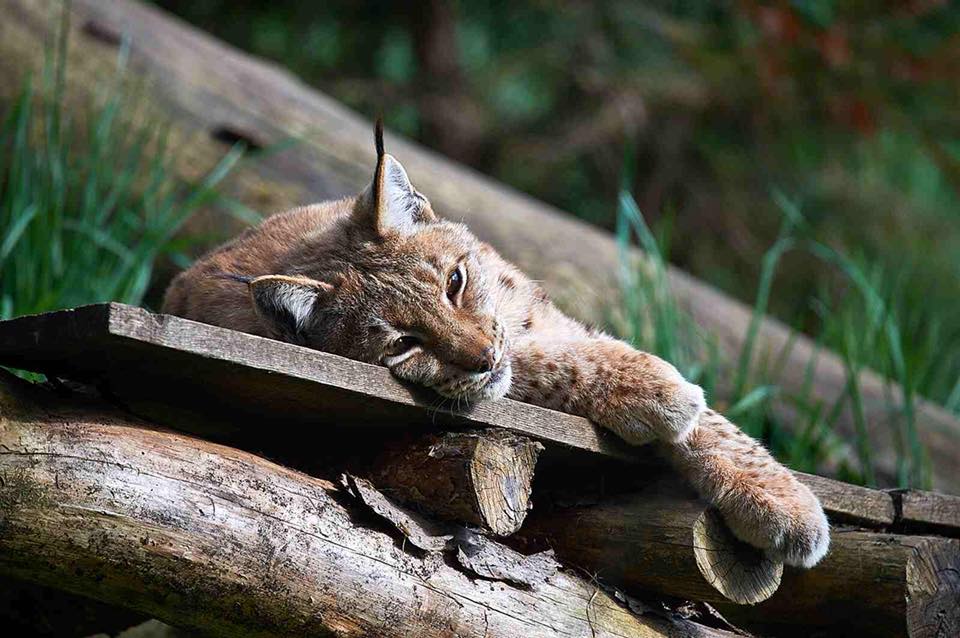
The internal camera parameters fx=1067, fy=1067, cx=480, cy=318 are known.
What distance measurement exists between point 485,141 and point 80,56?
3704mm

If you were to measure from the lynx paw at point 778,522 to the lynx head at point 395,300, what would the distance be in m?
0.59

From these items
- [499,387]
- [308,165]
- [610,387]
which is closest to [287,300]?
[499,387]

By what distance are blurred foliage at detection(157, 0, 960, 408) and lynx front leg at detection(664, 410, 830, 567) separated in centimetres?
515

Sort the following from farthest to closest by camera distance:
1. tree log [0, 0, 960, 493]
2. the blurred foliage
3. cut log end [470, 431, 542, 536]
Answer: the blurred foliage → tree log [0, 0, 960, 493] → cut log end [470, 431, 542, 536]

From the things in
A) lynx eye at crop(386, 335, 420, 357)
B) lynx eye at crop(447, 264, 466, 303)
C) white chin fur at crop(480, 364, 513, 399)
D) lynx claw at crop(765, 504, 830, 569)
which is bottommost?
lynx claw at crop(765, 504, 830, 569)

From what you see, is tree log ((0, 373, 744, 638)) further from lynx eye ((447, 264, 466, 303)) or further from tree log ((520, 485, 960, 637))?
lynx eye ((447, 264, 466, 303))

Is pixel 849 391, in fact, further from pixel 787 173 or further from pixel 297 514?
pixel 787 173

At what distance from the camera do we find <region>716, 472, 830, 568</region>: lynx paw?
2.35 meters

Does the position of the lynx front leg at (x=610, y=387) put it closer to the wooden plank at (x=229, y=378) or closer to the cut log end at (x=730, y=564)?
the wooden plank at (x=229, y=378)

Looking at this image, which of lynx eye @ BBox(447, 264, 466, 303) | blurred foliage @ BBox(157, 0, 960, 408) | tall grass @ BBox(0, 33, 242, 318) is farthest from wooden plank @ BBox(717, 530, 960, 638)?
blurred foliage @ BBox(157, 0, 960, 408)

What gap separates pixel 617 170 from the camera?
8.35 m

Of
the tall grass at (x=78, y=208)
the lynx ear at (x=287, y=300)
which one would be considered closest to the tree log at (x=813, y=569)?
the lynx ear at (x=287, y=300)

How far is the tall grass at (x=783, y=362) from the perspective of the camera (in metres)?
3.92

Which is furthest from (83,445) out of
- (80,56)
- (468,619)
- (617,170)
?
(617,170)
